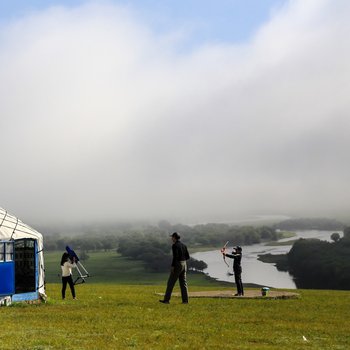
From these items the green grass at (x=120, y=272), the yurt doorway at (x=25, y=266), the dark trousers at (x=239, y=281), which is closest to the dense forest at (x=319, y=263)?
the green grass at (x=120, y=272)

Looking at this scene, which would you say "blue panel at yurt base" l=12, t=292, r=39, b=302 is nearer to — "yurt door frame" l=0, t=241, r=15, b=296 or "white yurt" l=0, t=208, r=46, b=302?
"white yurt" l=0, t=208, r=46, b=302

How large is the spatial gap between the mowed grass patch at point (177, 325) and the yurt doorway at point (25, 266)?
4.81 feet

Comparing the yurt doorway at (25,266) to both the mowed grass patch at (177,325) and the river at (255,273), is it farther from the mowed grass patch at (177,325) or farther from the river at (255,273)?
the river at (255,273)

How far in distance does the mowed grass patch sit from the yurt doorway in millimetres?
1466

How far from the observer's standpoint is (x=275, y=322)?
12.2 m

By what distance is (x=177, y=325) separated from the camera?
11.5 metres

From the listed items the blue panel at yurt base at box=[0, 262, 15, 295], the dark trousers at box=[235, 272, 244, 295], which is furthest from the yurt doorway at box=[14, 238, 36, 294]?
the dark trousers at box=[235, 272, 244, 295]

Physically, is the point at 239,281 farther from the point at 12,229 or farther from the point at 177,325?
the point at 12,229

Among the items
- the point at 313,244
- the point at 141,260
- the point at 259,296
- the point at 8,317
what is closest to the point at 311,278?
the point at 313,244

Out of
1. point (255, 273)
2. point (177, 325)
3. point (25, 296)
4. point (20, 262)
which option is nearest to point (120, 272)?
point (255, 273)

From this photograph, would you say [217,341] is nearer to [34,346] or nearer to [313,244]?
[34,346]

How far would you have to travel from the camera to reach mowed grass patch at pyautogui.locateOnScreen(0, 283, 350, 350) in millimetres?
9438

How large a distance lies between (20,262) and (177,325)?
9.78 meters

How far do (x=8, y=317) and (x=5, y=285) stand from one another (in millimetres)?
3112
